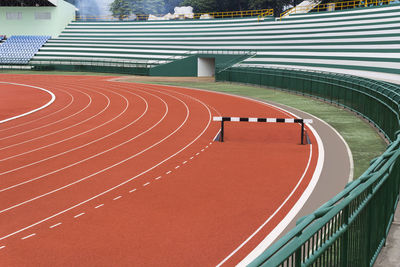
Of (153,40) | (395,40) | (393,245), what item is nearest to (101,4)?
(153,40)

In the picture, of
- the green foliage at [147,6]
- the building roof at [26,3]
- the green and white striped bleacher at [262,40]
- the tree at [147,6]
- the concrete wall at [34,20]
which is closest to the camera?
the green and white striped bleacher at [262,40]

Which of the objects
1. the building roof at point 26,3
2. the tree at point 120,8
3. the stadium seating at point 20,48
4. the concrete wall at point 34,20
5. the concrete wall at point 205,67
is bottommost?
the concrete wall at point 205,67

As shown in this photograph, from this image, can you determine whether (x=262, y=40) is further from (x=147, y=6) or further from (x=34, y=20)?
(x=147, y=6)

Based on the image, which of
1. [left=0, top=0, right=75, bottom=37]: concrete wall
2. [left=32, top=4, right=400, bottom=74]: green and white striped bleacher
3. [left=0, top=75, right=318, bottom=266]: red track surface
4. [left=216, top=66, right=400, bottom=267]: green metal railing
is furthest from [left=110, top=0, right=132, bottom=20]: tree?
[left=216, top=66, right=400, bottom=267]: green metal railing

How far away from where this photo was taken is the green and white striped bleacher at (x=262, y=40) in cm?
3512

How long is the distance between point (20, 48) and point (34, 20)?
5808mm

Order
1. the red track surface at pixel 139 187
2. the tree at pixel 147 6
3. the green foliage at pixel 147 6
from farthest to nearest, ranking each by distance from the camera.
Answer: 1. the green foliage at pixel 147 6
2. the tree at pixel 147 6
3. the red track surface at pixel 139 187

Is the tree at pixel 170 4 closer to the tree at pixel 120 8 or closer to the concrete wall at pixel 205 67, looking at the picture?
the tree at pixel 120 8

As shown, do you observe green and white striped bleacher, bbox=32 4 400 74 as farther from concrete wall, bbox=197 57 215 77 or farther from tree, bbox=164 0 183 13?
tree, bbox=164 0 183 13

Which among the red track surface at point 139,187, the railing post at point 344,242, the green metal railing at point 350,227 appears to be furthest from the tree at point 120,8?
the railing post at point 344,242

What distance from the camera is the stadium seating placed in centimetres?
5828

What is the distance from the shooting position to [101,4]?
147m

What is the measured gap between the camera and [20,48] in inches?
2394

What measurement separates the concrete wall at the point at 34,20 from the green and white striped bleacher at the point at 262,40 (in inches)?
64.5
